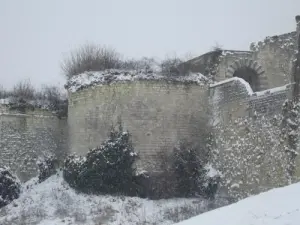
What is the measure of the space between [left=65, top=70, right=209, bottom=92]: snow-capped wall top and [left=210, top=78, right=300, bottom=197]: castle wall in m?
0.79

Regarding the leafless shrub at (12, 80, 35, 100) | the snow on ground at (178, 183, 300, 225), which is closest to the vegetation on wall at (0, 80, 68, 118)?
the leafless shrub at (12, 80, 35, 100)

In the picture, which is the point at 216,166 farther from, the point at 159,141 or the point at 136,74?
the point at 136,74

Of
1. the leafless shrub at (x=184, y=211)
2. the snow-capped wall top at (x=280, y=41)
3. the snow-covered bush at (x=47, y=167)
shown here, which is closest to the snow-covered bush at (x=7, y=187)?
the snow-covered bush at (x=47, y=167)

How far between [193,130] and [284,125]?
14.1ft

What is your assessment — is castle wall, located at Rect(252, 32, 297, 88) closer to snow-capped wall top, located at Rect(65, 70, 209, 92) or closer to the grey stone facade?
the grey stone facade

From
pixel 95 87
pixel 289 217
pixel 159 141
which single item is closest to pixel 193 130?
pixel 159 141

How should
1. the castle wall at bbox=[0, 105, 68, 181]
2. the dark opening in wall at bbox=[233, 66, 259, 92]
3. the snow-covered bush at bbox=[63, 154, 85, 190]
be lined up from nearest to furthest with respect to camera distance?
the snow-covered bush at bbox=[63, 154, 85, 190] < the castle wall at bbox=[0, 105, 68, 181] < the dark opening in wall at bbox=[233, 66, 259, 92]

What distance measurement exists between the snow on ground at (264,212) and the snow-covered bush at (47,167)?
11.4 meters

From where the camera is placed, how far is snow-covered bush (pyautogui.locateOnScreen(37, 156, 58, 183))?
20016 millimetres

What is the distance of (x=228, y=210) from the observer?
9555 millimetres

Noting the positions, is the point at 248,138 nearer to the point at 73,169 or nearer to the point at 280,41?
the point at 280,41

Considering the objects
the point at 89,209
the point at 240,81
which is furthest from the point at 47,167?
the point at 240,81

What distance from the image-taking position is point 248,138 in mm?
16984

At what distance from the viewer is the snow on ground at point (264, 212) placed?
8039mm
